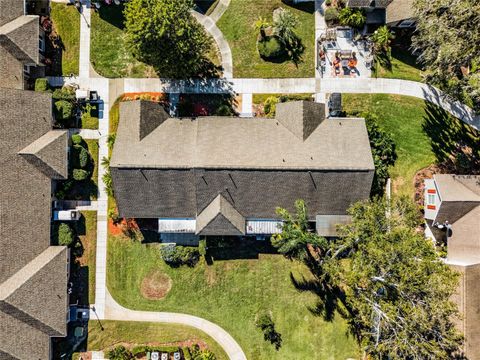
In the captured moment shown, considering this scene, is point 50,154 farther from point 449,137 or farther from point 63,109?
point 449,137

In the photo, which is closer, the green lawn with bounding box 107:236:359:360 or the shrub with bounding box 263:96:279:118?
the shrub with bounding box 263:96:279:118

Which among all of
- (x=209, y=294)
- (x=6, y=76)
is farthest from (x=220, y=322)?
(x=6, y=76)

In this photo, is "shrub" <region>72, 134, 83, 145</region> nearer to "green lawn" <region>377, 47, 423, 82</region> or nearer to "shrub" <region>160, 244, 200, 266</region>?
"shrub" <region>160, 244, 200, 266</region>

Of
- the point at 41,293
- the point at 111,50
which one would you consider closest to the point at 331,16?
the point at 111,50

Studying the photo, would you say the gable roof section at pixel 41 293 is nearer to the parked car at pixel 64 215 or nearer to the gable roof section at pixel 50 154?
the parked car at pixel 64 215

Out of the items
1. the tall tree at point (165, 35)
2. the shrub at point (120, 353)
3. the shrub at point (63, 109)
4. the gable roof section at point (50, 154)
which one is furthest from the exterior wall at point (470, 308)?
the shrub at point (63, 109)

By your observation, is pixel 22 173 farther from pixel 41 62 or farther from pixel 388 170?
pixel 388 170

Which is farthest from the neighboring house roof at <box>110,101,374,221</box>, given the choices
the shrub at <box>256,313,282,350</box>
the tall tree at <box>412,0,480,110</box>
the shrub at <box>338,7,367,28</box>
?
the shrub at <box>338,7,367,28</box>
